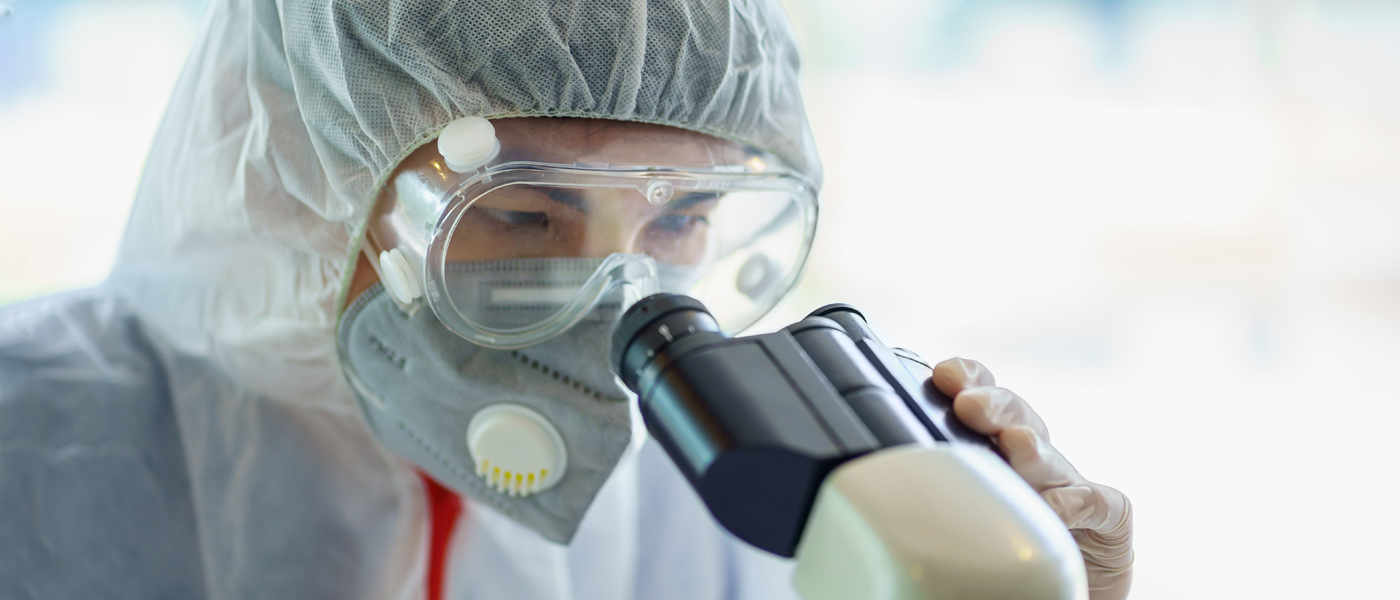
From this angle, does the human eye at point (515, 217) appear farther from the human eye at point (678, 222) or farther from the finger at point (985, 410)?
the finger at point (985, 410)

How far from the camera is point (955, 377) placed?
715 millimetres

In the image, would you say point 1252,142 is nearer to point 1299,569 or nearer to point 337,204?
point 1299,569

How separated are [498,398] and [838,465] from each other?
50cm

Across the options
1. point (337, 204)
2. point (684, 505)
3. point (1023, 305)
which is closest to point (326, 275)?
point (337, 204)

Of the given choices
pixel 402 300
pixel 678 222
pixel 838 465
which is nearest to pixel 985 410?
pixel 838 465

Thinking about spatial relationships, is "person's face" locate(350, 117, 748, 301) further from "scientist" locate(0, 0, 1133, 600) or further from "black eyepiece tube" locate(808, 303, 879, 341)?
"black eyepiece tube" locate(808, 303, 879, 341)

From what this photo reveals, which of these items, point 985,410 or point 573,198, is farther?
point 573,198

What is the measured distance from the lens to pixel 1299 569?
1.85 metres

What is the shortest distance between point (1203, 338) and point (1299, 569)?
0.99 metres

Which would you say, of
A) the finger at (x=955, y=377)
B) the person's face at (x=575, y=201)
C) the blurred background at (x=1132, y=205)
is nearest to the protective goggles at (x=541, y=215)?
the person's face at (x=575, y=201)

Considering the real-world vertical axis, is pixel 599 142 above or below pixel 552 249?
above

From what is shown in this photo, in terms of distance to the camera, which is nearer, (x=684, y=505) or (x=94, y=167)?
(x=684, y=505)

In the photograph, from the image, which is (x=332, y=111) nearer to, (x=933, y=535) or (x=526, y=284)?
(x=526, y=284)

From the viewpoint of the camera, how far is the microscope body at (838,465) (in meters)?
0.48
